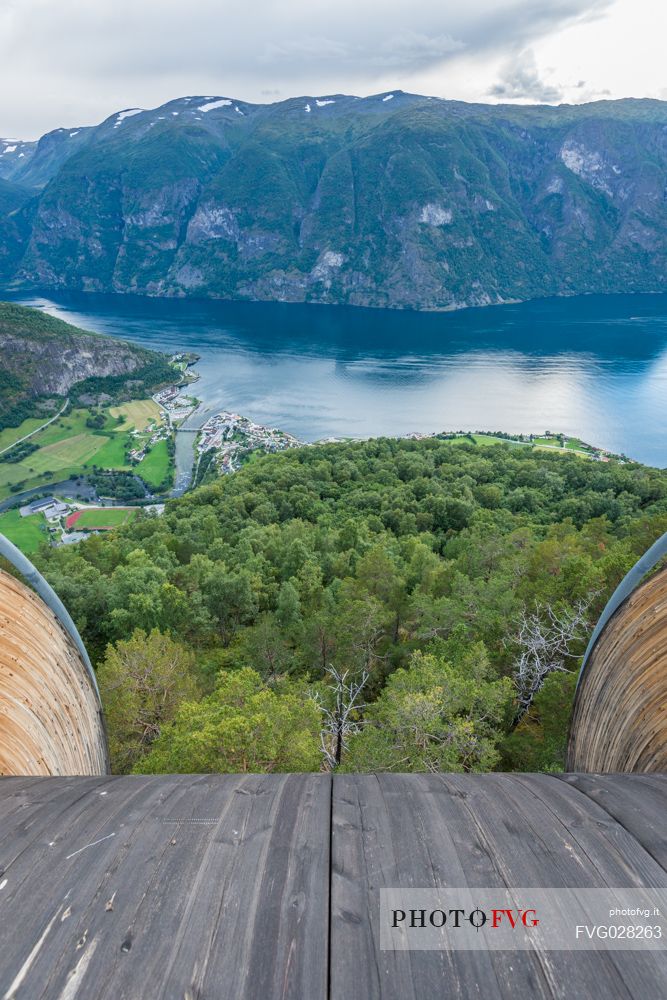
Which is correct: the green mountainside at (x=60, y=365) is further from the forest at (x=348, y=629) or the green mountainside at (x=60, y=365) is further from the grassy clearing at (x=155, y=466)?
the forest at (x=348, y=629)

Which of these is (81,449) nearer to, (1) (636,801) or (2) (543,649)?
(2) (543,649)

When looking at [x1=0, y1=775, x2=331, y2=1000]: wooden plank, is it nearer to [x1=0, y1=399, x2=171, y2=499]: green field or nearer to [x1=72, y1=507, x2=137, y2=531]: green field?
[x1=72, y1=507, x2=137, y2=531]: green field

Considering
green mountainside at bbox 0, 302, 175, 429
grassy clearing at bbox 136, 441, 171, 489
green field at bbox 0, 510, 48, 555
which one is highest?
green mountainside at bbox 0, 302, 175, 429

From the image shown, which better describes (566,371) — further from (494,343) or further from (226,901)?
(226,901)

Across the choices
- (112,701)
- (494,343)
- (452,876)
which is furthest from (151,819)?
(494,343)

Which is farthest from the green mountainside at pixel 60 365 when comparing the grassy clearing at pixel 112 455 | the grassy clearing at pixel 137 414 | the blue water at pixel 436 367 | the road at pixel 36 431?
the grassy clearing at pixel 112 455

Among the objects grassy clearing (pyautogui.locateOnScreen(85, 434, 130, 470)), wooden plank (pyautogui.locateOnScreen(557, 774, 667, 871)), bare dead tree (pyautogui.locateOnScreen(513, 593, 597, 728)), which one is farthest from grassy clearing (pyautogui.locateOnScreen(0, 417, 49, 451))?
wooden plank (pyautogui.locateOnScreen(557, 774, 667, 871))

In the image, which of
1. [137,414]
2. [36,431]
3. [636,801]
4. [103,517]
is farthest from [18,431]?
[636,801]
